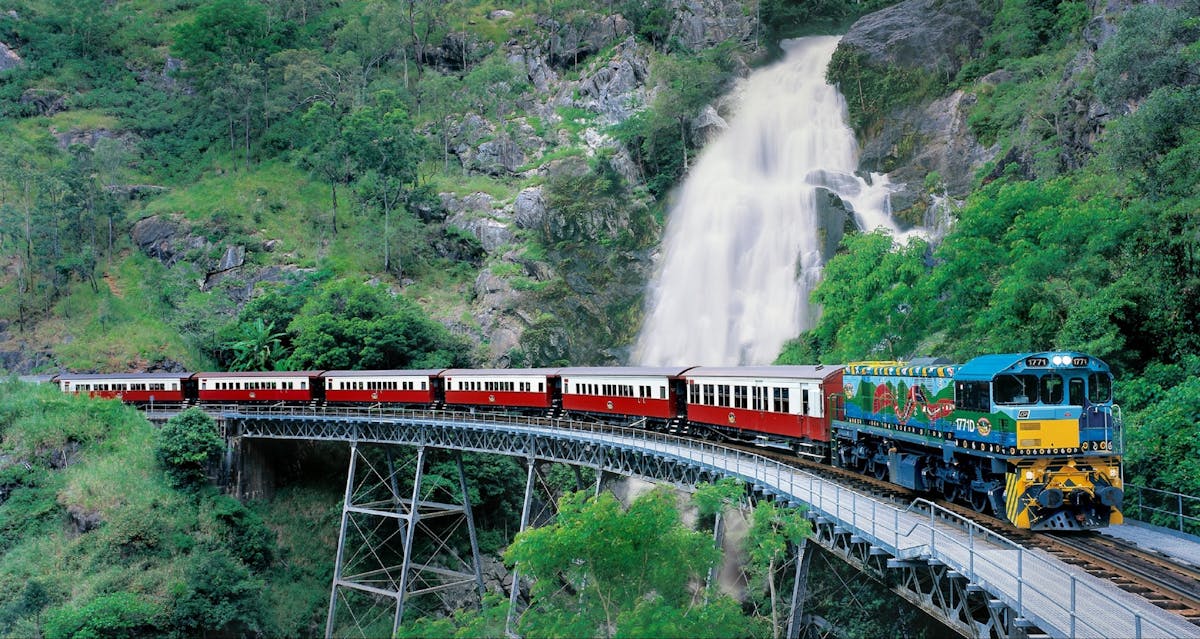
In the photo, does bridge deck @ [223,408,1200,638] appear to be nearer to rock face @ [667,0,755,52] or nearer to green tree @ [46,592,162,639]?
green tree @ [46,592,162,639]

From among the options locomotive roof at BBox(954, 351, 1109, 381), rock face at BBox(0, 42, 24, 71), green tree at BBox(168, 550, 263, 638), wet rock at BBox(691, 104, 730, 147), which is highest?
rock face at BBox(0, 42, 24, 71)

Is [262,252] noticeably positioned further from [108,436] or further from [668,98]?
[668,98]

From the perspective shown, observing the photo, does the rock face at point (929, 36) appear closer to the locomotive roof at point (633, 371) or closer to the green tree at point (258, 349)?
the locomotive roof at point (633, 371)

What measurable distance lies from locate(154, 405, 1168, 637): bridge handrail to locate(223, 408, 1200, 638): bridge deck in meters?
0.03

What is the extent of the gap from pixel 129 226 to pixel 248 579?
144 ft

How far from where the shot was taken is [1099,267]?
2667cm

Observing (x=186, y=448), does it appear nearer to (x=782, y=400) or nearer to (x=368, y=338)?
(x=368, y=338)

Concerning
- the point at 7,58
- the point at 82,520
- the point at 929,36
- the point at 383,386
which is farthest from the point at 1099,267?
the point at 7,58

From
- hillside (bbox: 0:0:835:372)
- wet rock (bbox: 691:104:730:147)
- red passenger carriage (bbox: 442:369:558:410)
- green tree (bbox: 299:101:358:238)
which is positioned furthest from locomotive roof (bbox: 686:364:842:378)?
green tree (bbox: 299:101:358:238)

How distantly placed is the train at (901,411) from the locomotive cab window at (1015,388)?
2cm

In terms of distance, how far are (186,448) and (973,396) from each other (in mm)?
33169

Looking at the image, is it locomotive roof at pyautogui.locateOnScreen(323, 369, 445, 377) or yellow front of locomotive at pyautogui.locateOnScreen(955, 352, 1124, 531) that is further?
locomotive roof at pyautogui.locateOnScreen(323, 369, 445, 377)

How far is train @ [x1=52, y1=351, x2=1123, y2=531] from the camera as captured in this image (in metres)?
16.8

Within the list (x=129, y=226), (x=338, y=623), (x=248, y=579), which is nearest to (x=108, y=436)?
(x=248, y=579)
